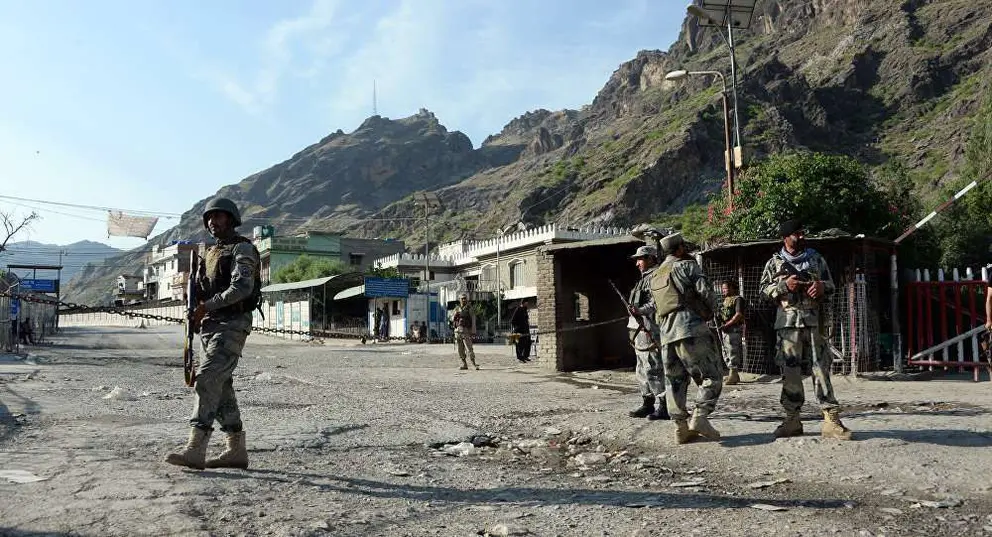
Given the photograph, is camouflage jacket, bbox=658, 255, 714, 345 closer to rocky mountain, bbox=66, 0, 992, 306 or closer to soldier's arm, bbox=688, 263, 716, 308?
soldier's arm, bbox=688, 263, 716, 308

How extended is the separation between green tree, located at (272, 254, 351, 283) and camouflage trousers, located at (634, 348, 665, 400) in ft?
155

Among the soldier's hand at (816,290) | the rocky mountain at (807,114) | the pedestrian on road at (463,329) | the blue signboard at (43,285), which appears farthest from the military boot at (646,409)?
the rocky mountain at (807,114)

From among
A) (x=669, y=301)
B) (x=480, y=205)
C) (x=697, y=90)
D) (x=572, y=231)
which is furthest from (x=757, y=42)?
(x=669, y=301)

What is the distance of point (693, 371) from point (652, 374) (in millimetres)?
1358

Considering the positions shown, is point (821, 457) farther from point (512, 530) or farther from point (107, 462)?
point (107, 462)

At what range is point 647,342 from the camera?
7.32 metres

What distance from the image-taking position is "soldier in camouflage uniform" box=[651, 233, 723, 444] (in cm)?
595

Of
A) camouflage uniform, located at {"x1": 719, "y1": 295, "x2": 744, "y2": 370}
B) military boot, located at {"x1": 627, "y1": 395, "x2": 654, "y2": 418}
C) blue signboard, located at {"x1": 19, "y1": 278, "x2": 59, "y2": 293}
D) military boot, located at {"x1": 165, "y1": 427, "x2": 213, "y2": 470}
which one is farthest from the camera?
blue signboard, located at {"x1": 19, "y1": 278, "x2": 59, "y2": 293}

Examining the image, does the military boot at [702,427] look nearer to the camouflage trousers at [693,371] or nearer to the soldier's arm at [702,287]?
the camouflage trousers at [693,371]

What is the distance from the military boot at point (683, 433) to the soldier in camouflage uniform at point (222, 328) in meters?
3.32

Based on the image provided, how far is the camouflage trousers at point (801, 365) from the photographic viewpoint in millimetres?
5766

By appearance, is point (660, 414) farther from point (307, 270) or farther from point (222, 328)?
point (307, 270)

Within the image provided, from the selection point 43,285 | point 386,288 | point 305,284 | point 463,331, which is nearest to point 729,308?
point 463,331

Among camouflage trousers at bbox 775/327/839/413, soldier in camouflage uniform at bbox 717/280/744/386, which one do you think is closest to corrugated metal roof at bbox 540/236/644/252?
soldier in camouflage uniform at bbox 717/280/744/386
